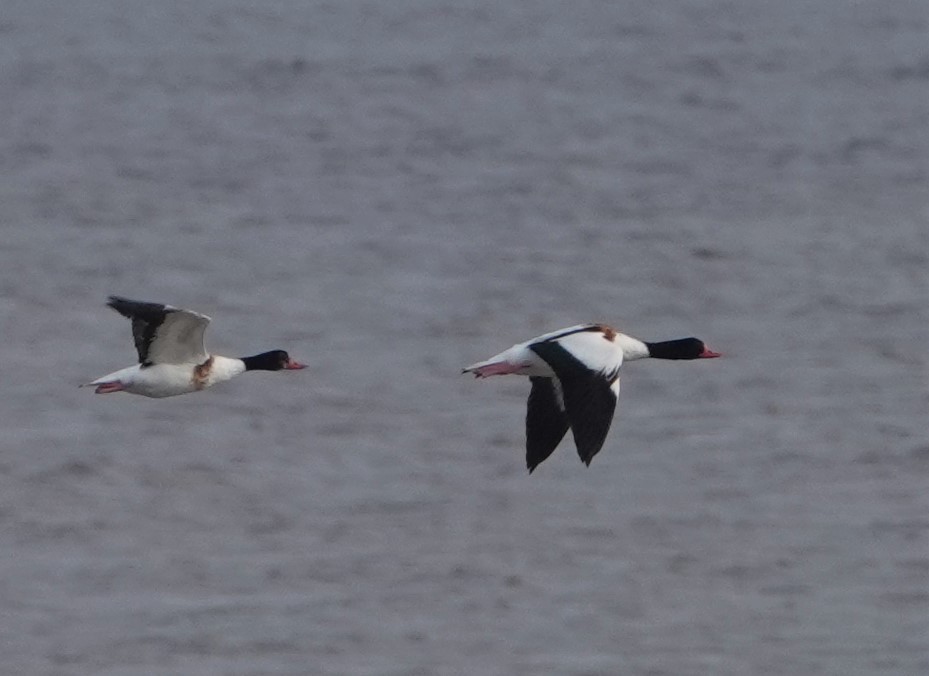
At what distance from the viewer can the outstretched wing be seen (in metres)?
12.0

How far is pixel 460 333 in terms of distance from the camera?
2025 cm

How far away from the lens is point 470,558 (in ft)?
54.1

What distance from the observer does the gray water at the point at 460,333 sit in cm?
1558

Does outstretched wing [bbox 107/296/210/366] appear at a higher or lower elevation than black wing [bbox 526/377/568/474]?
higher

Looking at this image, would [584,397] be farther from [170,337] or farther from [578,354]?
[170,337]

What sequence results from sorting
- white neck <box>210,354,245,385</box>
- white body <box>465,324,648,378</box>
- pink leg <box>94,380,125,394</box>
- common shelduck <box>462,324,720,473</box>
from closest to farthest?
1. common shelduck <box>462,324,720,473</box>
2. white body <box>465,324,648,378</box>
3. pink leg <box>94,380,125,394</box>
4. white neck <box>210,354,245,385</box>

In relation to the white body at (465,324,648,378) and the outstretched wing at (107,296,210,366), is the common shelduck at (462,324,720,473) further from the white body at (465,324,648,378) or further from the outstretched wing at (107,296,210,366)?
the outstretched wing at (107,296,210,366)

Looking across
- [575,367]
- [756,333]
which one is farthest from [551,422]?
[756,333]

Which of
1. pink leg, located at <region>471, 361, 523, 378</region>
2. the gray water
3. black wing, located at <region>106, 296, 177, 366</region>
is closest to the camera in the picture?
black wing, located at <region>106, 296, 177, 366</region>

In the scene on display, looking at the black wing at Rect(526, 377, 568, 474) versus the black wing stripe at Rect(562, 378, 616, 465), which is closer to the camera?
the black wing stripe at Rect(562, 378, 616, 465)

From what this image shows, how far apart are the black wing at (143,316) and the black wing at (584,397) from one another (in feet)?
6.37

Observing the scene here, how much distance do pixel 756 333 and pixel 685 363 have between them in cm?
133

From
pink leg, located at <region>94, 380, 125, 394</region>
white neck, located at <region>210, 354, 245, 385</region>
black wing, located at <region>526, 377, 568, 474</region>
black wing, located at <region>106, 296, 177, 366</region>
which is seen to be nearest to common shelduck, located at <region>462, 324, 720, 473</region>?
black wing, located at <region>526, 377, 568, 474</region>

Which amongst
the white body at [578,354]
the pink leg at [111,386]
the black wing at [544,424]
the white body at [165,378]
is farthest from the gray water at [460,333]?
the white body at [578,354]
